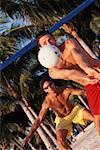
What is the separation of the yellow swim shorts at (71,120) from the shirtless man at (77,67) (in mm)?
2195

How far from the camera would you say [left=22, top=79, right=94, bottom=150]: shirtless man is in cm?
814

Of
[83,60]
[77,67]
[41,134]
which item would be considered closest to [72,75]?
[77,67]

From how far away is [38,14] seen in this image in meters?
14.6

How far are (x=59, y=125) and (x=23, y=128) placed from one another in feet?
44.9

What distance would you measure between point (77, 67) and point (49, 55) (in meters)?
0.35

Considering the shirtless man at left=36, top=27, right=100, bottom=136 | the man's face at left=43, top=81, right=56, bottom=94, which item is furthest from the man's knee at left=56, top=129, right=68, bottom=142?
the shirtless man at left=36, top=27, right=100, bottom=136

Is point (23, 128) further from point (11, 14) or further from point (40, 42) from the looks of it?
point (40, 42)

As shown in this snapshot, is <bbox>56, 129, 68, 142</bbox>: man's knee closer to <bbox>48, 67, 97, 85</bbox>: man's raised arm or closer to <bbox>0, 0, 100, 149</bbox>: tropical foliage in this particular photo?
<bbox>48, 67, 97, 85</bbox>: man's raised arm

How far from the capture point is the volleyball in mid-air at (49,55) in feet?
17.9

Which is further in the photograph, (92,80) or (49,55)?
(49,55)

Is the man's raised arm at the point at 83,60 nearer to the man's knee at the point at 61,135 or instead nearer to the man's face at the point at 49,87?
the man's face at the point at 49,87

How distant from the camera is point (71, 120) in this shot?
8414 millimetres

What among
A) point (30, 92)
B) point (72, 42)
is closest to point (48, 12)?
point (30, 92)

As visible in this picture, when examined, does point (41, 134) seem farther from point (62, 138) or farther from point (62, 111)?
point (62, 138)
